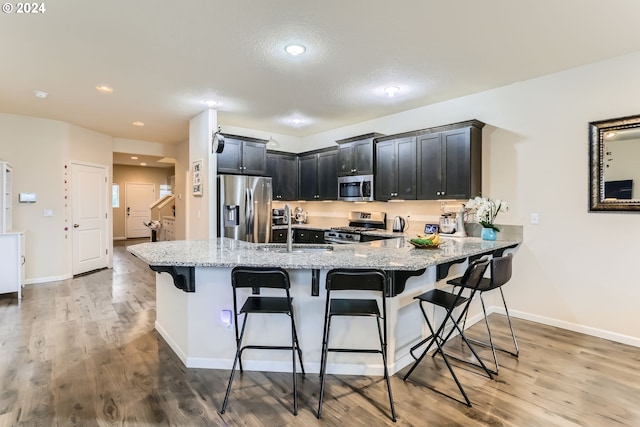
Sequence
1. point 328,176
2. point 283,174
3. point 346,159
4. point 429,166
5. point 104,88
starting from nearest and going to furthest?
1. point 104,88
2. point 429,166
3. point 346,159
4. point 328,176
5. point 283,174

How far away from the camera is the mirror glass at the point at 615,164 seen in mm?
3080

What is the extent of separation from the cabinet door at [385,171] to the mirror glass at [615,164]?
2.20m

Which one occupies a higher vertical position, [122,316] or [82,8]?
Result: [82,8]

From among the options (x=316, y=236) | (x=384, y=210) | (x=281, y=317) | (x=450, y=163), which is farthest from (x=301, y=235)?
(x=281, y=317)

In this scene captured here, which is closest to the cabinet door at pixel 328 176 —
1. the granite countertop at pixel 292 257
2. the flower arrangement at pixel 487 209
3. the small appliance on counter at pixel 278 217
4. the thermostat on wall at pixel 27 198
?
the small appliance on counter at pixel 278 217

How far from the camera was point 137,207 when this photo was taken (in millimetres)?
11445

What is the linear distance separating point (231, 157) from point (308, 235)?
187 cm

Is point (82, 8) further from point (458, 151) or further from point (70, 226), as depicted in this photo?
point (70, 226)

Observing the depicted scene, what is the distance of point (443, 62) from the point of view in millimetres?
3232

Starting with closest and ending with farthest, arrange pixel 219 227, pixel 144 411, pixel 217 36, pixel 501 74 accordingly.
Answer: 1. pixel 144 411
2. pixel 217 36
3. pixel 501 74
4. pixel 219 227

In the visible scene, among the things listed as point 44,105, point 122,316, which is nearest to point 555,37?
point 122,316

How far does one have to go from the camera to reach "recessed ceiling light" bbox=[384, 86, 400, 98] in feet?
12.9

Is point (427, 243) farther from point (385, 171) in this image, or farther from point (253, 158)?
point (253, 158)

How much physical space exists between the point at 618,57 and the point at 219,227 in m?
5.02
